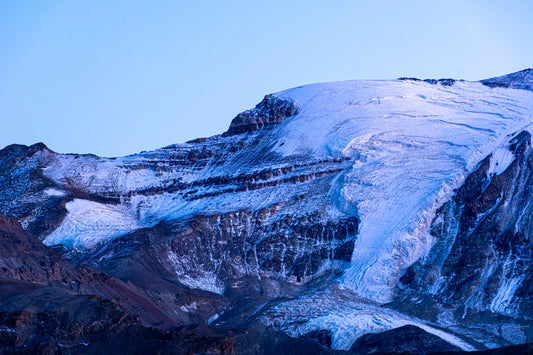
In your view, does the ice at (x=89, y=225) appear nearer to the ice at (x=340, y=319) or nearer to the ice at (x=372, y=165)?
the ice at (x=372, y=165)

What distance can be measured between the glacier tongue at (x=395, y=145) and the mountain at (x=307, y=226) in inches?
7.6

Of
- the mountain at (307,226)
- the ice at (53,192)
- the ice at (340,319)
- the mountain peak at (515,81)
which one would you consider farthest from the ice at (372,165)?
the ice at (340,319)

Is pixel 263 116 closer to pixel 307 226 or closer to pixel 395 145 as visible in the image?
pixel 395 145

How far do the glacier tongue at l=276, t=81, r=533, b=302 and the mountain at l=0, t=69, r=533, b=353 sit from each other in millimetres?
194

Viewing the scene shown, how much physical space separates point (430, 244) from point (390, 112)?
76.3 ft

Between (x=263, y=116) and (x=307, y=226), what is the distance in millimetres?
25336

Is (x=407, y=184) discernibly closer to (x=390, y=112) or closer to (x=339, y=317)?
(x=390, y=112)

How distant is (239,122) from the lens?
107 meters

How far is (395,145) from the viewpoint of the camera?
9331 cm

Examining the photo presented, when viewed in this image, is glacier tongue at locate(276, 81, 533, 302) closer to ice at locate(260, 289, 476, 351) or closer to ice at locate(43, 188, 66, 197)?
ice at locate(260, 289, 476, 351)

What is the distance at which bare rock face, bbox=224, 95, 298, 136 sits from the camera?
105875mm

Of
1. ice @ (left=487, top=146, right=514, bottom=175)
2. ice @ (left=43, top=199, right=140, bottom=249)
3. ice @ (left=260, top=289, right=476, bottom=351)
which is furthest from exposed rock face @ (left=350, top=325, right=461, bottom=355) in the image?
ice @ (left=43, top=199, right=140, bottom=249)

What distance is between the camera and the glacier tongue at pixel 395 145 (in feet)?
265

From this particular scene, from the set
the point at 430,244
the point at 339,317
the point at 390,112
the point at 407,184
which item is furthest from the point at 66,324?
the point at 390,112
